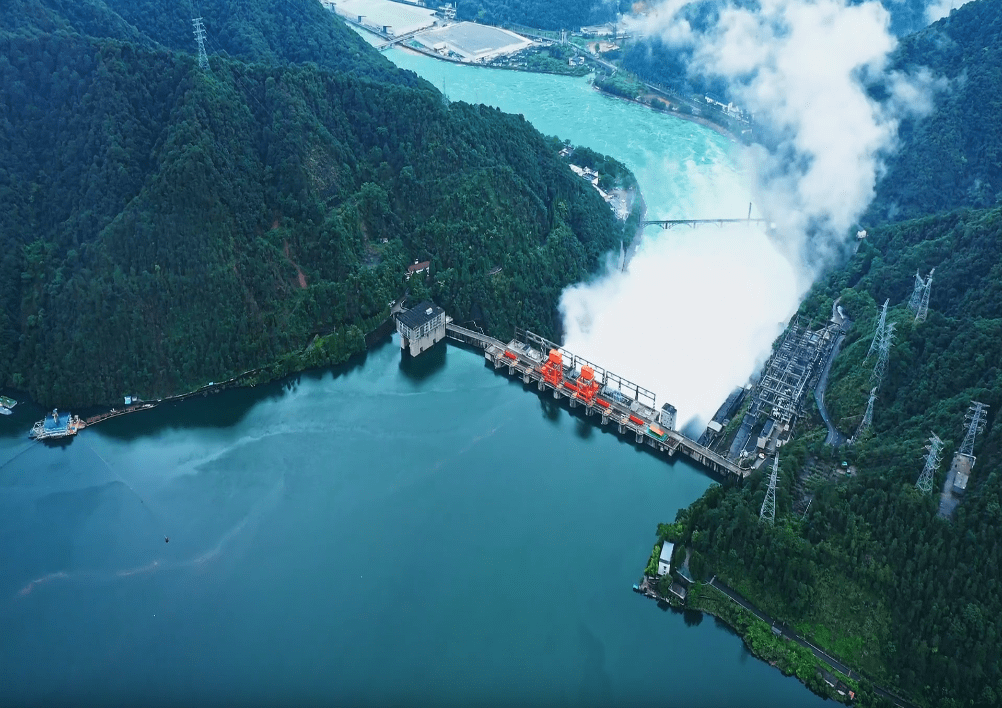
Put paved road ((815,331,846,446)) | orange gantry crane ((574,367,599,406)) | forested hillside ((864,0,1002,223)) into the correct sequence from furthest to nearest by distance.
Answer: forested hillside ((864,0,1002,223))
orange gantry crane ((574,367,599,406))
paved road ((815,331,846,446))

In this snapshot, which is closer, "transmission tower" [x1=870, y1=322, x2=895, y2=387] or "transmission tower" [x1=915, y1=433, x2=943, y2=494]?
"transmission tower" [x1=915, y1=433, x2=943, y2=494]

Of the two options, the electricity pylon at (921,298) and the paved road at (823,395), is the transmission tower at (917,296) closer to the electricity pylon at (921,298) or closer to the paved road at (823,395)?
the electricity pylon at (921,298)

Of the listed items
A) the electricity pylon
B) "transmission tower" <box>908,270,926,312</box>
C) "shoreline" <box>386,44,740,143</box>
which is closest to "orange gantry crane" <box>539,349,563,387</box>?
the electricity pylon

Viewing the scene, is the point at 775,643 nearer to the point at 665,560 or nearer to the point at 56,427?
the point at 665,560

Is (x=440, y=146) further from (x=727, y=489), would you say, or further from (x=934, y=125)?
(x=934, y=125)

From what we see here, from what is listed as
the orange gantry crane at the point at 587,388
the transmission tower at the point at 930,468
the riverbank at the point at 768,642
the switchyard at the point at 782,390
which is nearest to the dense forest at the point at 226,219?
the orange gantry crane at the point at 587,388

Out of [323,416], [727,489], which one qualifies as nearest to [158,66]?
[323,416]

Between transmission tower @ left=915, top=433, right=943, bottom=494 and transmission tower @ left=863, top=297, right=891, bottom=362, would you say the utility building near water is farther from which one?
transmission tower @ left=915, top=433, right=943, bottom=494
